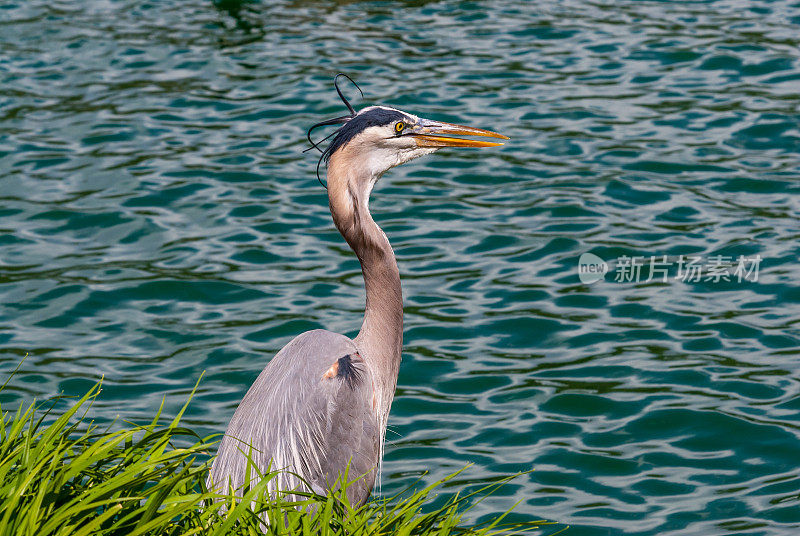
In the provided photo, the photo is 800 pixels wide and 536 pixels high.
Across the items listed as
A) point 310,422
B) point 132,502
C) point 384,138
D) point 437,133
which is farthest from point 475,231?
point 132,502

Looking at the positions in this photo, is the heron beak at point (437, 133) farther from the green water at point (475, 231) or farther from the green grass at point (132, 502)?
the green grass at point (132, 502)

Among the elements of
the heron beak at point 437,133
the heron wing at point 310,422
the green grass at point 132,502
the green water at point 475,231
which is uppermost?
the heron beak at point 437,133

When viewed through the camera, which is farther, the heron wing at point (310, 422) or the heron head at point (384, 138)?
the heron head at point (384, 138)

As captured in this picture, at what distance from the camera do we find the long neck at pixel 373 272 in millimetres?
5496

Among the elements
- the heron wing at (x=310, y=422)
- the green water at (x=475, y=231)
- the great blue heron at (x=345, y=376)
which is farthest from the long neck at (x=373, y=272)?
the green water at (x=475, y=231)

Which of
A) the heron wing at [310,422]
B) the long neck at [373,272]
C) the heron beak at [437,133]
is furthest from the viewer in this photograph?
the heron beak at [437,133]

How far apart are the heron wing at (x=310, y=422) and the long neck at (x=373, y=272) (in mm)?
209

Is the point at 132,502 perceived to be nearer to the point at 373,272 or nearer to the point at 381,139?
the point at 373,272

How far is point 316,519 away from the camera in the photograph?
4.19 metres

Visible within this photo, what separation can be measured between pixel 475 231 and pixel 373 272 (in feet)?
12.0

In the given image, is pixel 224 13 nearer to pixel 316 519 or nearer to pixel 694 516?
pixel 694 516

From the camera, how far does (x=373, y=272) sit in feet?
18.2

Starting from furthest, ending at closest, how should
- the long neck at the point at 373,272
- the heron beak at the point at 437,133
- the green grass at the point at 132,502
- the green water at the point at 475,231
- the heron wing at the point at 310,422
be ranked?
the green water at the point at 475,231
the heron beak at the point at 437,133
the long neck at the point at 373,272
the heron wing at the point at 310,422
the green grass at the point at 132,502

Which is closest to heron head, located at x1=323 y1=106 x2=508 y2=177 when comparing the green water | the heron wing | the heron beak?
the heron beak
